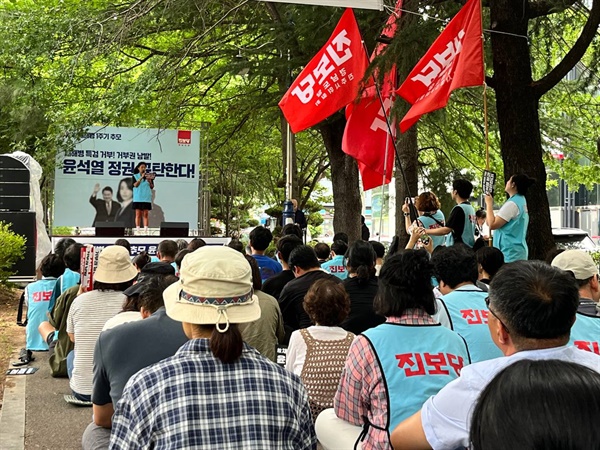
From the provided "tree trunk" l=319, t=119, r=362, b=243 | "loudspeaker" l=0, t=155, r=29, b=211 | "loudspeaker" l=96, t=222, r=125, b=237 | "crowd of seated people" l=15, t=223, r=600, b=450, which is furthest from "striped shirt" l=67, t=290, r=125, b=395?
"tree trunk" l=319, t=119, r=362, b=243

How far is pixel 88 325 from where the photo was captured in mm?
6004

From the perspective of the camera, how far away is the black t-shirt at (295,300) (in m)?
6.30

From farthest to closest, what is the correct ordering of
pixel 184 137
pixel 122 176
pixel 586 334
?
pixel 184 137 < pixel 122 176 < pixel 586 334

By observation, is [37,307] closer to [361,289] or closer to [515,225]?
[361,289]

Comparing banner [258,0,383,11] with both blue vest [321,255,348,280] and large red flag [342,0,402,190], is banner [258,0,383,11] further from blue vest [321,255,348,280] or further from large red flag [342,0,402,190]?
large red flag [342,0,402,190]

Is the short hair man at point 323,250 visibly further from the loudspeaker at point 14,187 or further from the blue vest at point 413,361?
the loudspeaker at point 14,187

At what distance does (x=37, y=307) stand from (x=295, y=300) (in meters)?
3.84

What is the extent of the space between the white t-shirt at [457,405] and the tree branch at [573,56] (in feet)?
23.9

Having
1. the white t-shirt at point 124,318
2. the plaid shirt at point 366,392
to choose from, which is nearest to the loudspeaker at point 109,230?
the white t-shirt at point 124,318

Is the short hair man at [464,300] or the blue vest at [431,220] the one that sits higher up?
the blue vest at [431,220]

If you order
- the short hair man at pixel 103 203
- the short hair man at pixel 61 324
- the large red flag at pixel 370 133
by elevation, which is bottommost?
the short hair man at pixel 61 324

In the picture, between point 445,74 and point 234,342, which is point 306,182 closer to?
point 445,74

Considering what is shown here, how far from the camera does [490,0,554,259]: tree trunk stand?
9.23 meters

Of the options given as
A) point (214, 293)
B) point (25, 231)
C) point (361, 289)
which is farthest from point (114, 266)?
point (25, 231)
